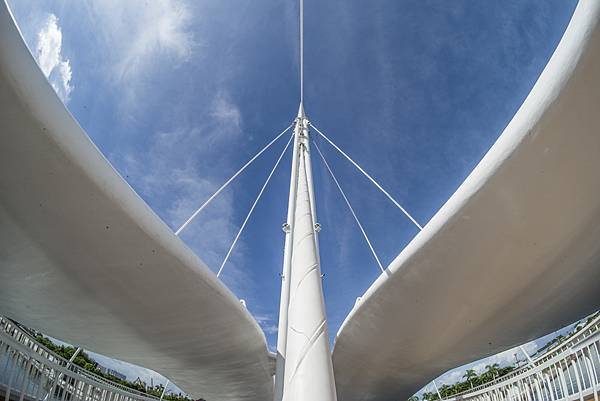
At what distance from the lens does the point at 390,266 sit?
23.5ft

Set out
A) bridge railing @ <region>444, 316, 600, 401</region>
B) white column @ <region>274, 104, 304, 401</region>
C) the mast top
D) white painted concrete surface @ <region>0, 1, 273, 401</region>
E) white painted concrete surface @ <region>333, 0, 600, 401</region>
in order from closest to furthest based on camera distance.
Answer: white painted concrete surface @ <region>0, 1, 273, 401</region>
white painted concrete surface @ <region>333, 0, 600, 401</region>
bridge railing @ <region>444, 316, 600, 401</region>
white column @ <region>274, 104, 304, 401</region>
the mast top

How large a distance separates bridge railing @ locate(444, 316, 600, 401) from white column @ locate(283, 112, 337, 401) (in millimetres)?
3792

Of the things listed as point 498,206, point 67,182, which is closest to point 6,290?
point 67,182

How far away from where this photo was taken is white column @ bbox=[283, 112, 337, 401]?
476 centimetres

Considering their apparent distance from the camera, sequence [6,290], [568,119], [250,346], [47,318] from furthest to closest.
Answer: [250,346] < [47,318] < [6,290] < [568,119]

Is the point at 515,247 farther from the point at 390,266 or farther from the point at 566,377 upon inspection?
the point at 566,377

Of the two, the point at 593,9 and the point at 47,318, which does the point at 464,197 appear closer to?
the point at 593,9

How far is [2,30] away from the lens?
3434 millimetres

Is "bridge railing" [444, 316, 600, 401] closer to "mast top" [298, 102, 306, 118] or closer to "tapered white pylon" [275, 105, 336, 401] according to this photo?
"tapered white pylon" [275, 105, 336, 401]

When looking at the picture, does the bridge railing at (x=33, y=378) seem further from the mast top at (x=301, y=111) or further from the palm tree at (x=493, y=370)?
the palm tree at (x=493, y=370)

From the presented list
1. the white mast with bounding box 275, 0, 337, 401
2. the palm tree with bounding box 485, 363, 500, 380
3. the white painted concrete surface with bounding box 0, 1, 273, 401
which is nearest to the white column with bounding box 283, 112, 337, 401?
the white mast with bounding box 275, 0, 337, 401

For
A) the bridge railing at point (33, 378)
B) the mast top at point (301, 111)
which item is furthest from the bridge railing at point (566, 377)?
the mast top at point (301, 111)

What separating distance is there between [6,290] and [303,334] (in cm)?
539

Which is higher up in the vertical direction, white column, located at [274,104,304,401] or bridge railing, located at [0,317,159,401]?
white column, located at [274,104,304,401]
